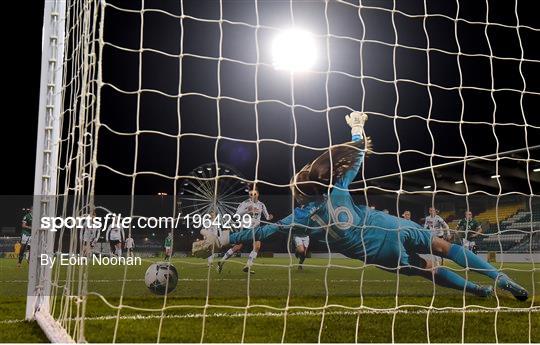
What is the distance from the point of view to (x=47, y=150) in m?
3.68

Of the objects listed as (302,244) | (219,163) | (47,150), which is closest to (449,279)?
(219,163)

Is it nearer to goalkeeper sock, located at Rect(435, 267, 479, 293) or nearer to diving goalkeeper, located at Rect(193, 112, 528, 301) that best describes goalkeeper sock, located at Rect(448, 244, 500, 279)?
diving goalkeeper, located at Rect(193, 112, 528, 301)

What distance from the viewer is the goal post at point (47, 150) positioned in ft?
11.9

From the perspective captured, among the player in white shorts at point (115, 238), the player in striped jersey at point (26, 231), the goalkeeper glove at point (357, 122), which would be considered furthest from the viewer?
the player in striped jersey at point (26, 231)

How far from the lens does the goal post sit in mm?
3639

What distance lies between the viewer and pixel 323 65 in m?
17.8

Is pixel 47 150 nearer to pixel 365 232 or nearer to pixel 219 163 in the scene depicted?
pixel 365 232

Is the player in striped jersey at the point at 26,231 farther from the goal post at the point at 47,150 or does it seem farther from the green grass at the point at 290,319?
the goal post at the point at 47,150

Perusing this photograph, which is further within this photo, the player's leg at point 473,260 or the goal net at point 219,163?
the player's leg at point 473,260

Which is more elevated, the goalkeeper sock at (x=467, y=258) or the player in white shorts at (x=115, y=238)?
the goalkeeper sock at (x=467, y=258)

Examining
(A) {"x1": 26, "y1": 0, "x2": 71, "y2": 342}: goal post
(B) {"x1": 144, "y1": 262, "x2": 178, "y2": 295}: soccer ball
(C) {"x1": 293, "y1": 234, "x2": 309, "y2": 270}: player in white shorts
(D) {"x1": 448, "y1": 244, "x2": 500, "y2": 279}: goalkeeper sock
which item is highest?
(A) {"x1": 26, "y1": 0, "x2": 71, "y2": 342}: goal post

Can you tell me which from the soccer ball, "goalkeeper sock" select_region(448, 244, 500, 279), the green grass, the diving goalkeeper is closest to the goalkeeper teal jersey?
the diving goalkeeper

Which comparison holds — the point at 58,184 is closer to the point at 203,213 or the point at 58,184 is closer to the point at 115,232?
the point at 115,232

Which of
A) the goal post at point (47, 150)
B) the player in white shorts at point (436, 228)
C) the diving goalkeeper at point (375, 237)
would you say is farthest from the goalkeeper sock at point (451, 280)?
the goal post at point (47, 150)
